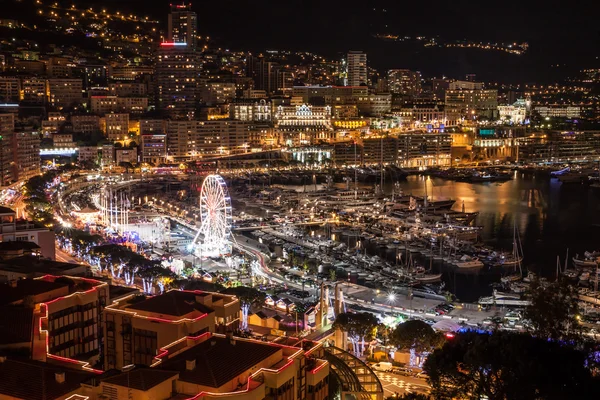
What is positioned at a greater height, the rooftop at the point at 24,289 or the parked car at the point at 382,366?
the rooftop at the point at 24,289

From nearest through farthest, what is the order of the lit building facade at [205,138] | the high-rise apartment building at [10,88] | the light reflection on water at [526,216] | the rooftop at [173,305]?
the rooftop at [173,305]
the light reflection on water at [526,216]
the high-rise apartment building at [10,88]
the lit building facade at [205,138]

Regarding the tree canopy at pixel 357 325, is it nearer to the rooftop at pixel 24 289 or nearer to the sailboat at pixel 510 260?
the rooftop at pixel 24 289

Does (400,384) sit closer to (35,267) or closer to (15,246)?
(35,267)

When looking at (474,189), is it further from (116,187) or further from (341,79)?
(341,79)

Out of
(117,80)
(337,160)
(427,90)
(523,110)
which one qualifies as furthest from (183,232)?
(427,90)

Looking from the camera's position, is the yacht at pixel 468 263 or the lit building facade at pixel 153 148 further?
the lit building facade at pixel 153 148

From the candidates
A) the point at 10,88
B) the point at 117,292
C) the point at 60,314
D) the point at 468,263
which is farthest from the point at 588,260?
the point at 10,88

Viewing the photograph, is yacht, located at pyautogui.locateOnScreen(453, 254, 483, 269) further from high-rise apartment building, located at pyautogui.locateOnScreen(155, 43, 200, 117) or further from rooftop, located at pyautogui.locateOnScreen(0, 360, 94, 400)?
high-rise apartment building, located at pyautogui.locateOnScreen(155, 43, 200, 117)

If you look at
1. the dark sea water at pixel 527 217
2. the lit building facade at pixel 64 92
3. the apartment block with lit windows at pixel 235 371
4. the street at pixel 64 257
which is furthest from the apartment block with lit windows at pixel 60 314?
the lit building facade at pixel 64 92
